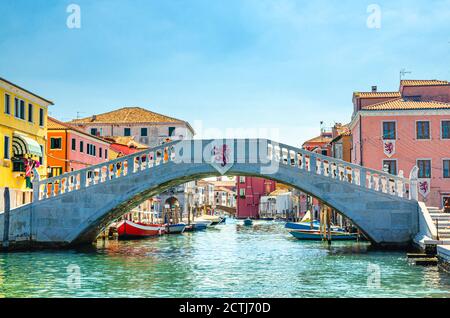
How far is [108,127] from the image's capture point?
53031 mm

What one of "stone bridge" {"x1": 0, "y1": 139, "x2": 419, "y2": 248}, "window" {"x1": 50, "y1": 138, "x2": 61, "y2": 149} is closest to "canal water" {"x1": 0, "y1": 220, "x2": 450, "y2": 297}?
"stone bridge" {"x1": 0, "y1": 139, "x2": 419, "y2": 248}

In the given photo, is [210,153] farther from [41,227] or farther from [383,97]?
[383,97]

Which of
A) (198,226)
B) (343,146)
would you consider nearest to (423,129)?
(343,146)

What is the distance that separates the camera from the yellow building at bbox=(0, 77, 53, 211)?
22969 mm

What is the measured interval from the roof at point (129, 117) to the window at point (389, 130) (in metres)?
29.3

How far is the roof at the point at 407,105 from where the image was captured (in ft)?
86.9

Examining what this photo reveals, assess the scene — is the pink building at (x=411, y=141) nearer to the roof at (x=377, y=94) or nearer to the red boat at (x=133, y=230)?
the roof at (x=377, y=94)

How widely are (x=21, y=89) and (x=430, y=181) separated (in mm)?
16670

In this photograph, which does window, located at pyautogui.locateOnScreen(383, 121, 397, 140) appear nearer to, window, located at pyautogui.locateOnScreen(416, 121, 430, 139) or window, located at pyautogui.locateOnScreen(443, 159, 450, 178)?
window, located at pyautogui.locateOnScreen(416, 121, 430, 139)

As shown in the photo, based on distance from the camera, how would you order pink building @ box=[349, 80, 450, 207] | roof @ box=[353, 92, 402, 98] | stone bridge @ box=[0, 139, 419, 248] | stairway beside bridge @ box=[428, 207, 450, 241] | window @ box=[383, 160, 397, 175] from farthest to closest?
roof @ box=[353, 92, 402, 98]
window @ box=[383, 160, 397, 175]
pink building @ box=[349, 80, 450, 207]
stone bridge @ box=[0, 139, 419, 248]
stairway beside bridge @ box=[428, 207, 450, 241]

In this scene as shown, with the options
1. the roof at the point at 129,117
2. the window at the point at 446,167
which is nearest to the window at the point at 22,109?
the window at the point at 446,167

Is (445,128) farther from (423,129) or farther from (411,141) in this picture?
(411,141)

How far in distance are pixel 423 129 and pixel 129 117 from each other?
106ft

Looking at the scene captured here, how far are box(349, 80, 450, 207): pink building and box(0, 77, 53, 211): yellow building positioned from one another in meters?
13.5
